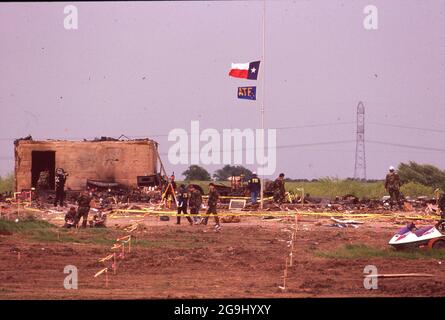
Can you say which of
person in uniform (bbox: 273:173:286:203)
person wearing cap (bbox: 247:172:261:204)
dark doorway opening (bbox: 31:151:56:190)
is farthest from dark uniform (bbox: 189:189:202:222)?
dark doorway opening (bbox: 31:151:56:190)

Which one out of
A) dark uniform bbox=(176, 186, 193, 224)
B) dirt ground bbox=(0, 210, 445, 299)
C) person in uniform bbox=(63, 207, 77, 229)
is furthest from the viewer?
dark uniform bbox=(176, 186, 193, 224)

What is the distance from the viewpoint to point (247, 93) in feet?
123

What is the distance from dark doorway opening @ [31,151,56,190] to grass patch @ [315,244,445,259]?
968 inches

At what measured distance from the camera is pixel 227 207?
38.1m

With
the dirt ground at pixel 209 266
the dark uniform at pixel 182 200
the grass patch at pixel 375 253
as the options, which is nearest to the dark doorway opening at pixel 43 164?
the dark uniform at pixel 182 200

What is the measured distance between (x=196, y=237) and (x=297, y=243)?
3.14 meters

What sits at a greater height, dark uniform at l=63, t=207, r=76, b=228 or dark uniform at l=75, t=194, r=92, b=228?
dark uniform at l=75, t=194, r=92, b=228

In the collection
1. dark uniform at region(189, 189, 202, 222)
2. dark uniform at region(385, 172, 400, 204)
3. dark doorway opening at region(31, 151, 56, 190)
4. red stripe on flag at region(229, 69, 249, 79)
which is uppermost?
red stripe on flag at region(229, 69, 249, 79)

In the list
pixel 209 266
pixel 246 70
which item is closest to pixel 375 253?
pixel 209 266

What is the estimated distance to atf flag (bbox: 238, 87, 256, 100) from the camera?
122 ft

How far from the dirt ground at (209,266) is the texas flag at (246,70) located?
11.1 metres

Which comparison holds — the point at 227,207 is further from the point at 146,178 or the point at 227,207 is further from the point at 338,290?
the point at 338,290

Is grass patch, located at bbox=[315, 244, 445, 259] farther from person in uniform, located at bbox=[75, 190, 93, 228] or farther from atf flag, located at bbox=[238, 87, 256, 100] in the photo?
atf flag, located at bbox=[238, 87, 256, 100]
